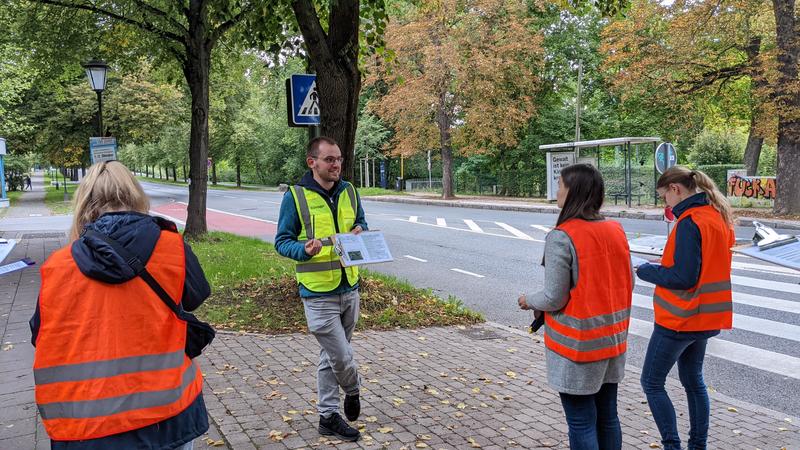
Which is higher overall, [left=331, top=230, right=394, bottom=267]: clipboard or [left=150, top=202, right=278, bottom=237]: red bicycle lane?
[left=331, top=230, right=394, bottom=267]: clipboard

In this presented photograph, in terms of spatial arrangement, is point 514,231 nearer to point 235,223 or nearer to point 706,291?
point 235,223

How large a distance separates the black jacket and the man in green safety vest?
4.97ft

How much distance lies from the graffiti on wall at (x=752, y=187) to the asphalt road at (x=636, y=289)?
7303 mm

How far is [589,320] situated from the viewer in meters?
3.02

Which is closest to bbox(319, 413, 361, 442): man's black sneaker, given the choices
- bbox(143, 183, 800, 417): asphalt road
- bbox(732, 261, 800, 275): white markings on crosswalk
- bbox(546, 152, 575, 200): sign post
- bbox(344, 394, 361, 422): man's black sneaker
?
bbox(344, 394, 361, 422): man's black sneaker

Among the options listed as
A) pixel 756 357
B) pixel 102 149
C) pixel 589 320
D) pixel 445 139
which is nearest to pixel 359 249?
pixel 589 320

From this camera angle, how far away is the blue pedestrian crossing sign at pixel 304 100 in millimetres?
7363

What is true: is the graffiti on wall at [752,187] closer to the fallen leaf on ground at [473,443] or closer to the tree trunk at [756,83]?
the tree trunk at [756,83]

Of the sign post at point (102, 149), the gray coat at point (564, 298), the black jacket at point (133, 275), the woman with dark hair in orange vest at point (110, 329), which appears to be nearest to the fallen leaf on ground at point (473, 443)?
the gray coat at point (564, 298)

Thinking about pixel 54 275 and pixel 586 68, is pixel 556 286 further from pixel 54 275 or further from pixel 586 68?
pixel 586 68

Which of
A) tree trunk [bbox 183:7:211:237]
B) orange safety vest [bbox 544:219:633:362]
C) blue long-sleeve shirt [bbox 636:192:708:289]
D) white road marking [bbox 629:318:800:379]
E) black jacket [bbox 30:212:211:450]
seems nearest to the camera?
black jacket [bbox 30:212:211:450]

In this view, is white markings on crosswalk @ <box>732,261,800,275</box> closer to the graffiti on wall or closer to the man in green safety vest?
the man in green safety vest

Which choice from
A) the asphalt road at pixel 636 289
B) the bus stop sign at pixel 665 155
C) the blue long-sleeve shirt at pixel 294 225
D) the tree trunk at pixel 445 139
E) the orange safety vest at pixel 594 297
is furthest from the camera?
the tree trunk at pixel 445 139

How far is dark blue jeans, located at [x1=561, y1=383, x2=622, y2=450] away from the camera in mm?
3070
